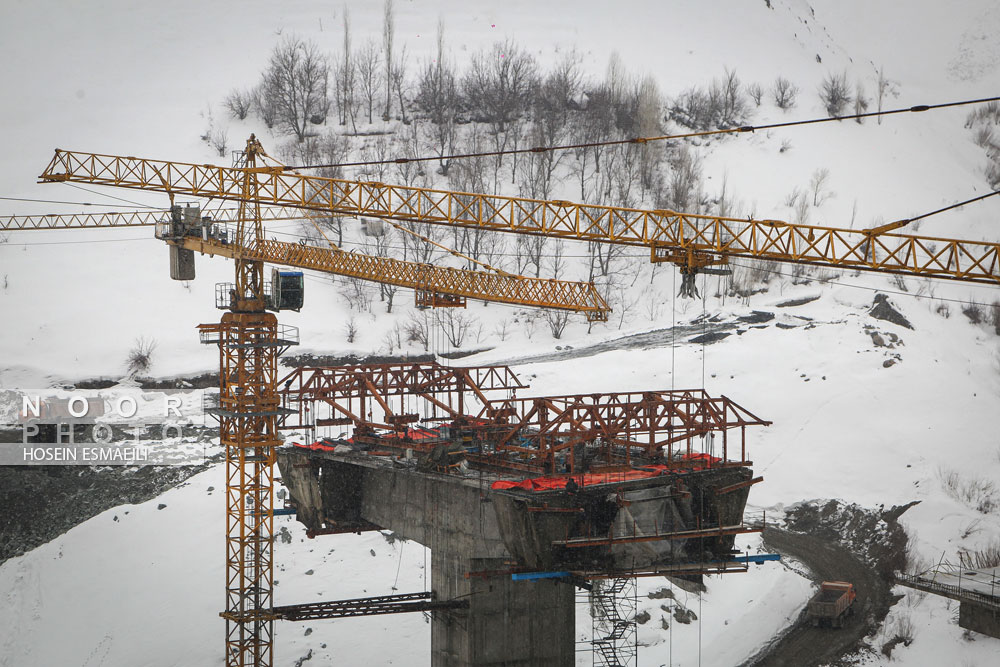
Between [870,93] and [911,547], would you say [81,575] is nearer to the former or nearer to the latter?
[911,547]

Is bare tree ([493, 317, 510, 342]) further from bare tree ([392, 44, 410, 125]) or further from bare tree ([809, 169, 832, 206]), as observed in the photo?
bare tree ([392, 44, 410, 125])

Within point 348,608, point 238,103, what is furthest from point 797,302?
point 238,103

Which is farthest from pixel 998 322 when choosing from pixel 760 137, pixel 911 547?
pixel 760 137

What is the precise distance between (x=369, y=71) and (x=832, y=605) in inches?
2584

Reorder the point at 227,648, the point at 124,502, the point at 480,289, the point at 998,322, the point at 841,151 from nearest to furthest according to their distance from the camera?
the point at 227,648 → the point at 124,502 → the point at 480,289 → the point at 998,322 → the point at 841,151

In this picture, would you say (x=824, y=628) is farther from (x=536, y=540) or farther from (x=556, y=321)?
(x=556, y=321)

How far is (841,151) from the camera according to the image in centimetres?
7788

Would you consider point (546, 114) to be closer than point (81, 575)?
No

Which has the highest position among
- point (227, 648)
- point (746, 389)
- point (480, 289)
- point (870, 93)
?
point (870, 93)

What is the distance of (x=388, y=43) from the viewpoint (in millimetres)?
87938

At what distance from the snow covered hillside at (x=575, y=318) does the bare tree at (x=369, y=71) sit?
131cm

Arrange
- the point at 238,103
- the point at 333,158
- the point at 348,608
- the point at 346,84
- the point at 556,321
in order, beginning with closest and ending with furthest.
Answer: the point at 348,608, the point at 556,321, the point at 333,158, the point at 238,103, the point at 346,84

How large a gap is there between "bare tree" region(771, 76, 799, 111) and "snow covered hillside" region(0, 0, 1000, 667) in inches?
47.4

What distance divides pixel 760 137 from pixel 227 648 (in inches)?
2457
